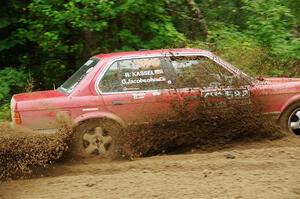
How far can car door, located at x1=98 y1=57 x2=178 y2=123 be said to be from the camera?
741 cm

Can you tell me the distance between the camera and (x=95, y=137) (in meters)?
7.33

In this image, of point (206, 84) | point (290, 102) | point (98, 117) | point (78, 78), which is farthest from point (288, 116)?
point (78, 78)

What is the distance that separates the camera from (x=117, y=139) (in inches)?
289

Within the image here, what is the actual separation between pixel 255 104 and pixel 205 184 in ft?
7.58

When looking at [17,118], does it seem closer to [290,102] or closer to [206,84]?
A: [206,84]

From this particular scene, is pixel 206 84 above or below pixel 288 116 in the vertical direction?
above

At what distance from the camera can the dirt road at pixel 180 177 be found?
556cm

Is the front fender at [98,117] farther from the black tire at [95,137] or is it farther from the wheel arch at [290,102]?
the wheel arch at [290,102]

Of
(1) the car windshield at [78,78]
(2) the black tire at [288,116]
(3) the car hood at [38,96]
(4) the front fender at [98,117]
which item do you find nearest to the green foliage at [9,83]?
(3) the car hood at [38,96]

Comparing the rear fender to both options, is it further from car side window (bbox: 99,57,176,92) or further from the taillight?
the taillight

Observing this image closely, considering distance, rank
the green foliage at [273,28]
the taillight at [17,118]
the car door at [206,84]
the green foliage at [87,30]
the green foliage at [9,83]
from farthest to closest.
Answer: the green foliage at [273,28] → the green foliage at [87,30] → the green foliage at [9,83] → the car door at [206,84] → the taillight at [17,118]

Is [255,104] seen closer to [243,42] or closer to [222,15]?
[243,42]

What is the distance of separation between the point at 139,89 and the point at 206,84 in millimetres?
1020

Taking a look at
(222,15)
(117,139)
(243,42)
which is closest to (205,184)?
(117,139)
